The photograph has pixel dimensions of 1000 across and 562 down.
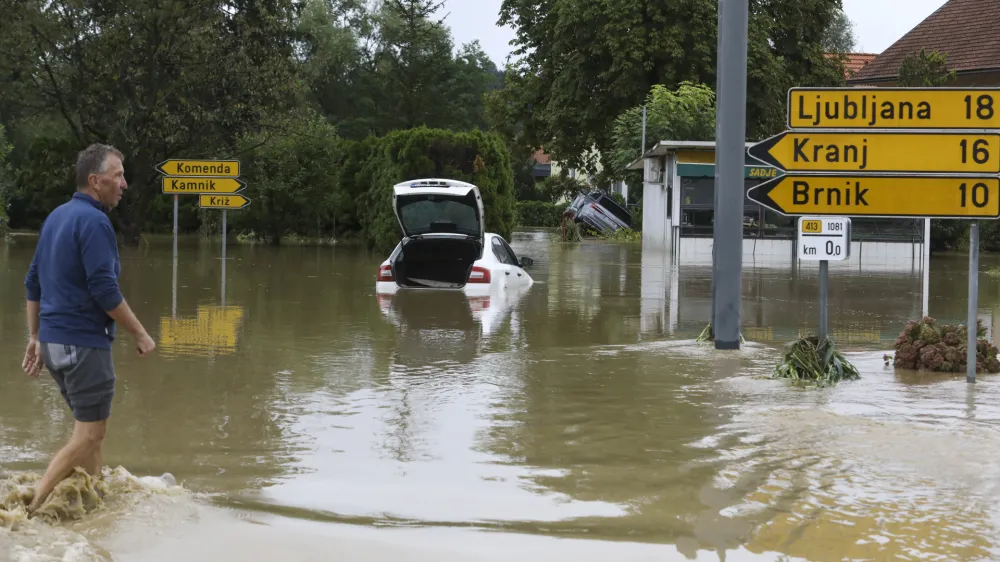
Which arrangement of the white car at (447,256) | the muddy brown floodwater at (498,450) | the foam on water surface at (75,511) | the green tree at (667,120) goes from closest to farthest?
1. the foam on water surface at (75,511)
2. the muddy brown floodwater at (498,450)
3. the white car at (447,256)
4. the green tree at (667,120)

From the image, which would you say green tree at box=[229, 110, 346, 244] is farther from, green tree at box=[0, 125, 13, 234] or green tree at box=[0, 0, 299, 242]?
green tree at box=[0, 125, 13, 234]

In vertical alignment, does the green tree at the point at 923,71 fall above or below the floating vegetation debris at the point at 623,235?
above

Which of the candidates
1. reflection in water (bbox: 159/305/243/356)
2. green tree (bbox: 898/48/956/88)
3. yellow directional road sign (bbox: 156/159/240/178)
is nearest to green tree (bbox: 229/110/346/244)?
yellow directional road sign (bbox: 156/159/240/178)

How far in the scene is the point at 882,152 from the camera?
34.8 feet

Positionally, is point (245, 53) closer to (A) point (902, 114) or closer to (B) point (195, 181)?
(B) point (195, 181)

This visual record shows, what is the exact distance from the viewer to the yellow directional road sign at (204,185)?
22.1 meters

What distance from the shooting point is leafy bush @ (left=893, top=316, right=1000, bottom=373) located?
1127 centimetres

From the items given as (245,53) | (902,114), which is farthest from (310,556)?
(245,53)

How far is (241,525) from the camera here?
19.1ft

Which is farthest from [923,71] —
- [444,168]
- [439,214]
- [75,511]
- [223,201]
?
[75,511]

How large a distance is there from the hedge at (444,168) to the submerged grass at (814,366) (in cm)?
2392

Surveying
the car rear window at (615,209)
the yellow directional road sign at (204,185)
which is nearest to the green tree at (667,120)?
the car rear window at (615,209)

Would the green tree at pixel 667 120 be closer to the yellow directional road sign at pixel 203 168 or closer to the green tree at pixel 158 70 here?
the green tree at pixel 158 70

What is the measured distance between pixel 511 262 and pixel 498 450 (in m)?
13.6
